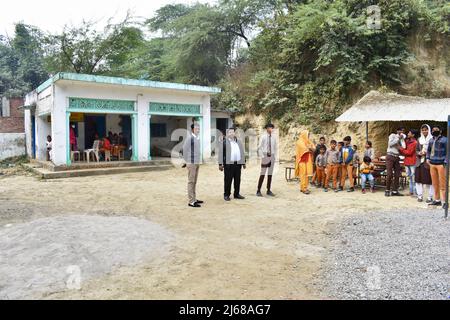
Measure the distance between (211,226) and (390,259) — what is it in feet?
9.29

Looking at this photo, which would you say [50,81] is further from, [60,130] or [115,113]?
[115,113]

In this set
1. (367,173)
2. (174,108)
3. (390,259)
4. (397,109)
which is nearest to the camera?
(390,259)

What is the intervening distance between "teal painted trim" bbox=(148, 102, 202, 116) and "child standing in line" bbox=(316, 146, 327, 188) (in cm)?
757

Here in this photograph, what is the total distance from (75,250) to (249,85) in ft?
50.9

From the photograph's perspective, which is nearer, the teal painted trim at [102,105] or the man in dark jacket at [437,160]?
the man in dark jacket at [437,160]

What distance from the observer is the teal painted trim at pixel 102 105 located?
526 inches

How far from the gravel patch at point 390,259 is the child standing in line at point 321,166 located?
374cm

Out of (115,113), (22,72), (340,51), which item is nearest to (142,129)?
(115,113)

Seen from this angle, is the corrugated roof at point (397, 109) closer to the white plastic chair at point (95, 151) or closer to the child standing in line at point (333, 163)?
the child standing in line at point (333, 163)

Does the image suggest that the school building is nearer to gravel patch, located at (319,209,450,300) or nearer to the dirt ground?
the dirt ground

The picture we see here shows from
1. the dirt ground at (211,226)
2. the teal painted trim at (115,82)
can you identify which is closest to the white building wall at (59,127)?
the teal painted trim at (115,82)

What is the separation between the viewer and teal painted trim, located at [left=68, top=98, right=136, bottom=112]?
43.9 ft

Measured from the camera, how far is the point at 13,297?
11.6ft

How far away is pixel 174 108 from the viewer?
15906 millimetres
